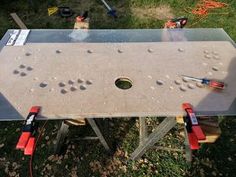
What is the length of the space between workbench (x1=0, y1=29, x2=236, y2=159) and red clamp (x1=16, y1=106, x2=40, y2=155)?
0.08 m

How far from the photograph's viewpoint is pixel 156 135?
120 inches

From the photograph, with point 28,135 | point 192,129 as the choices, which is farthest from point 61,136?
point 192,129

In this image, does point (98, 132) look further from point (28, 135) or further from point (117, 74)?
point (28, 135)

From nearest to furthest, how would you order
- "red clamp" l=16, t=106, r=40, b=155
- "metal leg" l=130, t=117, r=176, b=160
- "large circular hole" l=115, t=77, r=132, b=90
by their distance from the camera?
"red clamp" l=16, t=106, r=40, b=155
"large circular hole" l=115, t=77, r=132, b=90
"metal leg" l=130, t=117, r=176, b=160

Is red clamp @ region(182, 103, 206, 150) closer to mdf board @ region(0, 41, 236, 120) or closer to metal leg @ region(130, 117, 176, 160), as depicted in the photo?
mdf board @ region(0, 41, 236, 120)

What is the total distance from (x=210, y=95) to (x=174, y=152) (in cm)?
143

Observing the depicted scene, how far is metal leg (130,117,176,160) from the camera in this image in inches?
112

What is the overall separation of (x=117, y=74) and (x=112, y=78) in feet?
0.27

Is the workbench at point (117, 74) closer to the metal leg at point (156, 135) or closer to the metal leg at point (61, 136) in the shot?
the metal leg at point (156, 135)

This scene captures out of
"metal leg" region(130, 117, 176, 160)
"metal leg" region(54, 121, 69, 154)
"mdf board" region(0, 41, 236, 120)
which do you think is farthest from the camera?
"metal leg" region(54, 121, 69, 154)

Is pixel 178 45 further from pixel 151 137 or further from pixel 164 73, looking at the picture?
pixel 151 137

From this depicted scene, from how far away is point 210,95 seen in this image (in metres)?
2.47

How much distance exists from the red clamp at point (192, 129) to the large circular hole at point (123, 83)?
1.91ft

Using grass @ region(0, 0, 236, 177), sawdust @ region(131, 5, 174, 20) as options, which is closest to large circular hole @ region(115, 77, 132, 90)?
grass @ region(0, 0, 236, 177)
